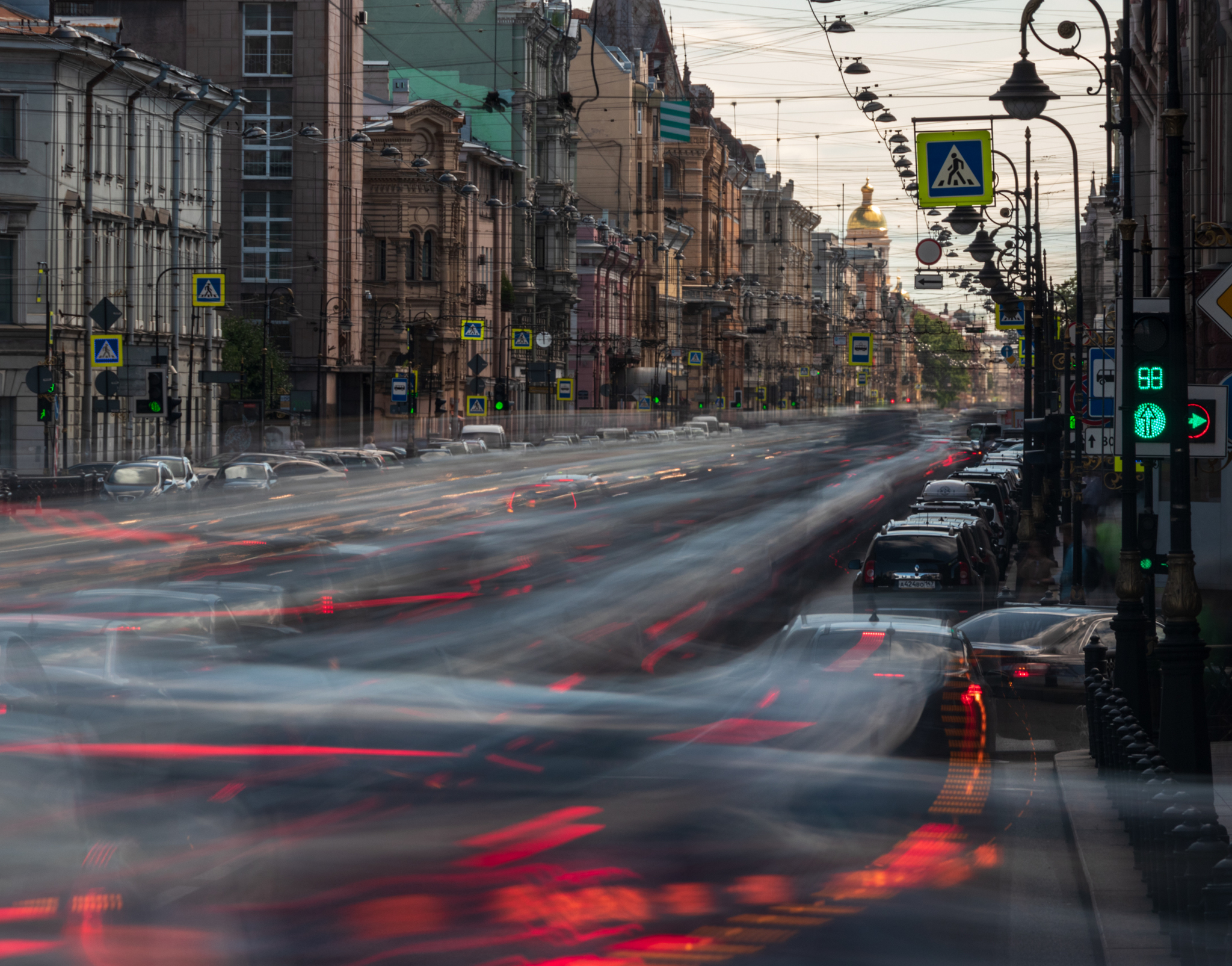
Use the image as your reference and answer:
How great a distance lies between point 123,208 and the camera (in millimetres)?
58656

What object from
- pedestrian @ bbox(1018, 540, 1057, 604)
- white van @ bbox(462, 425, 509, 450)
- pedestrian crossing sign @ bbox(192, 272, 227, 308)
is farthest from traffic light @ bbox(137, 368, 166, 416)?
pedestrian @ bbox(1018, 540, 1057, 604)

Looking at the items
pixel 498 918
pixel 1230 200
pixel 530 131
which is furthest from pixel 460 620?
pixel 530 131

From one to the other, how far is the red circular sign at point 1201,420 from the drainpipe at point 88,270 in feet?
149

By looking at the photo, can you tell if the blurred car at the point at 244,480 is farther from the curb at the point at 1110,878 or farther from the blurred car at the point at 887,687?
the curb at the point at 1110,878

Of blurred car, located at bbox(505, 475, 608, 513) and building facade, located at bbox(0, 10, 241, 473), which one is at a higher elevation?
building facade, located at bbox(0, 10, 241, 473)

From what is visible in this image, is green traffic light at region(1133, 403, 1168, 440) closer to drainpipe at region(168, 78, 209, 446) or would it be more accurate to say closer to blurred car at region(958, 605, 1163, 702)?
blurred car at region(958, 605, 1163, 702)

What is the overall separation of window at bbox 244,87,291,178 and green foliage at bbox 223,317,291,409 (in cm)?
758

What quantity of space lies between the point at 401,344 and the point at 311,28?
1641 cm

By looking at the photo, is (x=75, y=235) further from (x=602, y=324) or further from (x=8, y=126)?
(x=602, y=324)

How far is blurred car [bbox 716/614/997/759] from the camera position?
12.7 metres

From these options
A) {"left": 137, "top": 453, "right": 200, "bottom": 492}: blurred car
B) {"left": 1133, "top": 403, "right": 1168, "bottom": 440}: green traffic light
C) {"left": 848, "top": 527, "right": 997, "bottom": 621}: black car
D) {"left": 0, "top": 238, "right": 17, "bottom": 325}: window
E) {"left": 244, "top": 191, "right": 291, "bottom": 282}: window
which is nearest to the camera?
{"left": 1133, "top": 403, "right": 1168, "bottom": 440}: green traffic light

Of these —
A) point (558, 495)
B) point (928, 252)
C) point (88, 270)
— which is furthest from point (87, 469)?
point (928, 252)

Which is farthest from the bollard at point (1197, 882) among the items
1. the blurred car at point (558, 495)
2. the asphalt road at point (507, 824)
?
the blurred car at point (558, 495)

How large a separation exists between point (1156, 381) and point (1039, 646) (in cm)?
581
